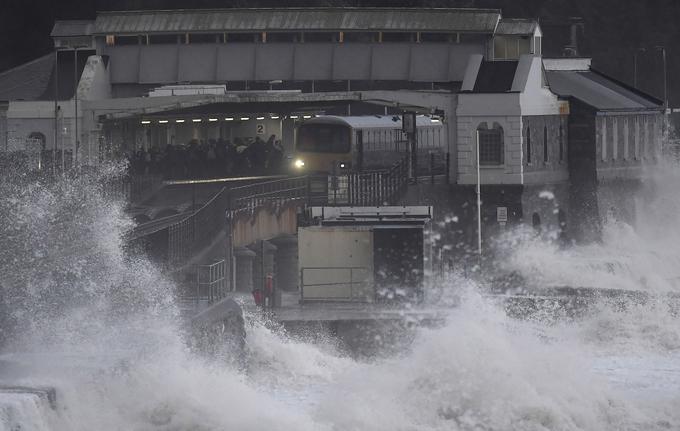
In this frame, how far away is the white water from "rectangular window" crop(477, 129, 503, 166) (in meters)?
11.9

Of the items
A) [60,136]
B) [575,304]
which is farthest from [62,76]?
[575,304]

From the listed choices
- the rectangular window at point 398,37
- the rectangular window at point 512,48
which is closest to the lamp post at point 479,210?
the rectangular window at point 512,48

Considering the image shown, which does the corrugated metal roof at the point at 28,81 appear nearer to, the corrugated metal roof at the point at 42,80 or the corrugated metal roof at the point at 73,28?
the corrugated metal roof at the point at 42,80

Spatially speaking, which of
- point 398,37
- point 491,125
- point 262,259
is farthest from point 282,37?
point 262,259

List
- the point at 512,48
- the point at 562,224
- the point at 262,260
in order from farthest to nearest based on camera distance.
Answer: the point at 512,48 < the point at 562,224 < the point at 262,260

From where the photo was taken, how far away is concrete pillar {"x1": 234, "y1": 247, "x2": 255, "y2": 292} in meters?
47.6

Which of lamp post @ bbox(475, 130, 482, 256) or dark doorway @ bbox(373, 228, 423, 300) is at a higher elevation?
lamp post @ bbox(475, 130, 482, 256)

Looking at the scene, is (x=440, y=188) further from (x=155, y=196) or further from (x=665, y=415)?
(x=665, y=415)

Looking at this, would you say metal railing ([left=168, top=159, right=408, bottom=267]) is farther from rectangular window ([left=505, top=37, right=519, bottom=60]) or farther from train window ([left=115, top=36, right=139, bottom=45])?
train window ([left=115, top=36, right=139, bottom=45])

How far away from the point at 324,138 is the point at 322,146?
0.87 feet

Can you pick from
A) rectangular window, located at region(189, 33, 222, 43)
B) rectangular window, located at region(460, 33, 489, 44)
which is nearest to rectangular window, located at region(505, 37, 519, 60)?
rectangular window, located at region(460, 33, 489, 44)

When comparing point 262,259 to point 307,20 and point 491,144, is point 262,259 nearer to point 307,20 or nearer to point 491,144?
point 491,144

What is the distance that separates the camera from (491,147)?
59.5m

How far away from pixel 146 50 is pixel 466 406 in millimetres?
36360
